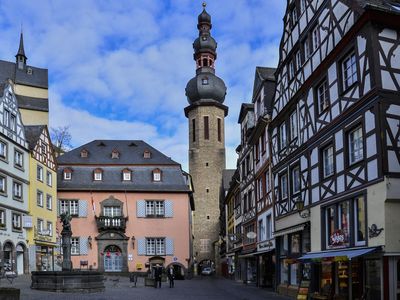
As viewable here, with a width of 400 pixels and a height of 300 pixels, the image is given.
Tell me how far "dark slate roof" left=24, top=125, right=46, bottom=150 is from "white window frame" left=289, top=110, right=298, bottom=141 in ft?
85.9

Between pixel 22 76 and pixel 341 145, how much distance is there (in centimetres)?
5867

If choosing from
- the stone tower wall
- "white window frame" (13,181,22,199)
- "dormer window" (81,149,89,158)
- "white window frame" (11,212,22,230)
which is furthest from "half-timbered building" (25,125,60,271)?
the stone tower wall

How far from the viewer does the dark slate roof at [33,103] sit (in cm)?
6781

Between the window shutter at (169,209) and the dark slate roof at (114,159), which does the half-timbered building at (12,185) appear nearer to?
the dark slate roof at (114,159)

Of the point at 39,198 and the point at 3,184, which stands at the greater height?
the point at 3,184

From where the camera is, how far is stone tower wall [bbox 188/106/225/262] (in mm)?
78438

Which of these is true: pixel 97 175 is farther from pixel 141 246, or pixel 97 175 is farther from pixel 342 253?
pixel 342 253

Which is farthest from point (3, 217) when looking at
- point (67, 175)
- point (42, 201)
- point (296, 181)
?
point (296, 181)

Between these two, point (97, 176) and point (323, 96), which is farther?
point (97, 176)

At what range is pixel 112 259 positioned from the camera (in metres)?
54.8

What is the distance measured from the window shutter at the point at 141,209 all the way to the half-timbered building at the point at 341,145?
3017 centimetres

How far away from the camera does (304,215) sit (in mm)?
22922

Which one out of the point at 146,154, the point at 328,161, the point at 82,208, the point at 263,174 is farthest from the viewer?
the point at 146,154

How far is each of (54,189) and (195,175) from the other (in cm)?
2913
